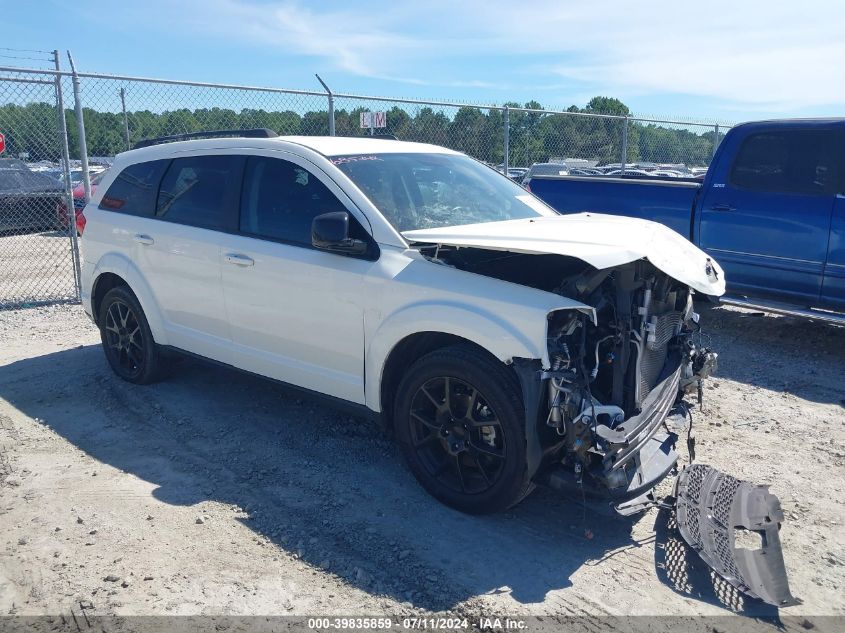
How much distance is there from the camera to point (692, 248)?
432 centimetres

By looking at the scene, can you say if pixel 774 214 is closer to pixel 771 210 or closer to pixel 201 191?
Result: pixel 771 210

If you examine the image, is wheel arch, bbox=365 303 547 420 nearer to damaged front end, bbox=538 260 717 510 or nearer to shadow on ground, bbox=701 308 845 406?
damaged front end, bbox=538 260 717 510

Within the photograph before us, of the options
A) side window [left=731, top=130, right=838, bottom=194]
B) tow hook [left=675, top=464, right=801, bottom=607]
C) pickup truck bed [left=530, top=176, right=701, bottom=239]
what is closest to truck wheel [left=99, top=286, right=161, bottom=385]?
tow hook [left=675, top=464, right=801, bottom=607]

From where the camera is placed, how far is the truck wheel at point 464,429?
358 cm

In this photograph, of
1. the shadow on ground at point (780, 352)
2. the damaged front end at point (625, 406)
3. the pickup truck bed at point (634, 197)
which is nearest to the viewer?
the damaged front end at point (625, 406)

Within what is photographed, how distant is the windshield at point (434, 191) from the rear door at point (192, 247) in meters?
0.99

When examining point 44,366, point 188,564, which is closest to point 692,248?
point 188,564

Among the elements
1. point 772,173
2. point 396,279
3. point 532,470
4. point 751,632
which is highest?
point 772,173

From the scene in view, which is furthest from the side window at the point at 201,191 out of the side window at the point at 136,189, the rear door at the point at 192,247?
the side window at the point at 136,189

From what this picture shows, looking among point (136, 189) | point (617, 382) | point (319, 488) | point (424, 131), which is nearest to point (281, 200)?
point (136, 189)

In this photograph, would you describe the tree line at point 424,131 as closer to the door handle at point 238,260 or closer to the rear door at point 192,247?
the rear door at point 192,247

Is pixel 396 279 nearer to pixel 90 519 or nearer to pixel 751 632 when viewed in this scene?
pixel 90 519

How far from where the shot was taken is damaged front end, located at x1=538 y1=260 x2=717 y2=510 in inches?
134

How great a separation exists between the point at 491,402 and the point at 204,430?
2.36 meters
